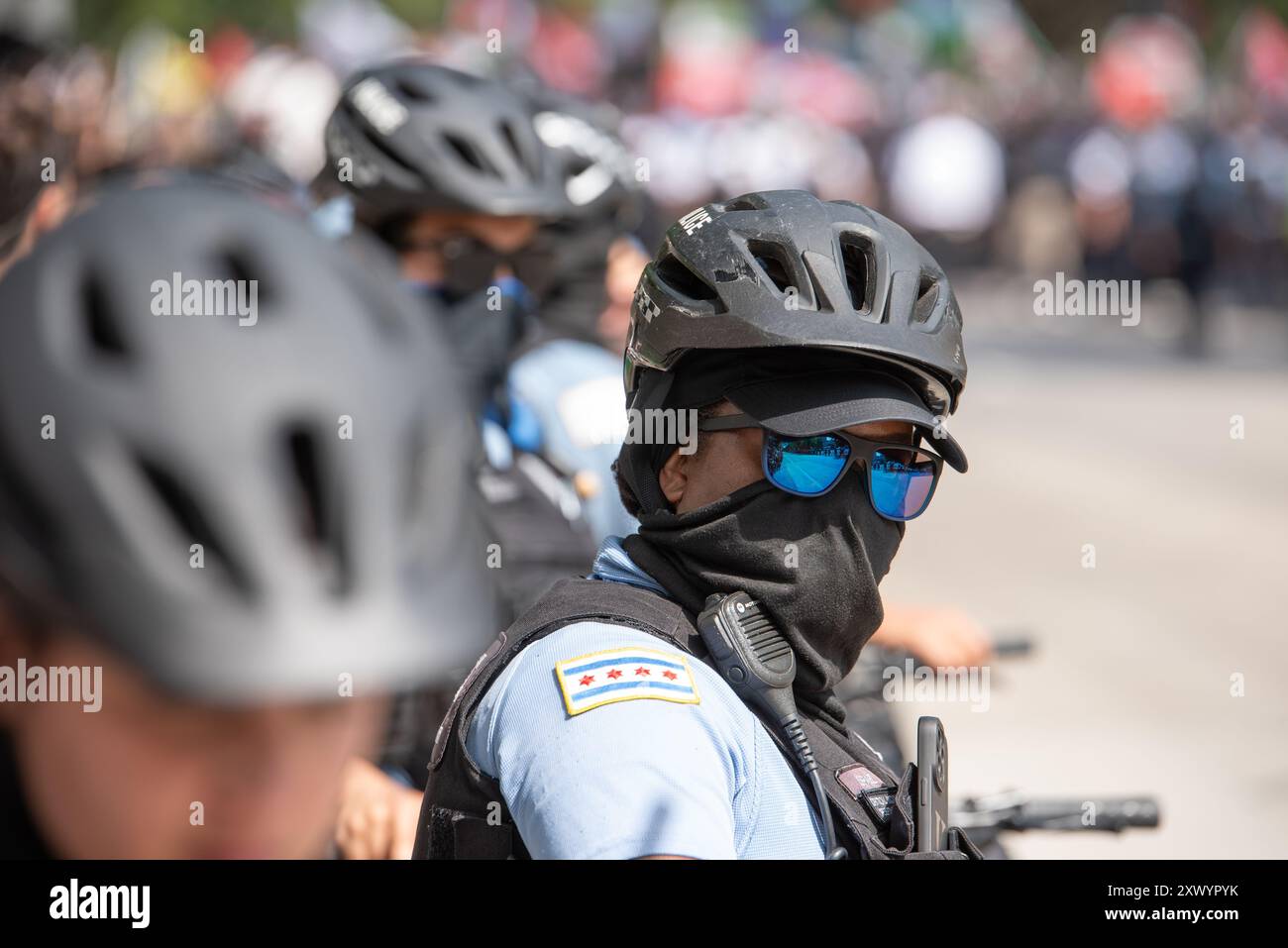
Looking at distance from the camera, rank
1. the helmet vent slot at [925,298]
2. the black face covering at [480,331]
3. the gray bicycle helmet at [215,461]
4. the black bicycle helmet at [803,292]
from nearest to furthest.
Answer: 1. the gray bicycle helmet at [215,461]
2. the black bicycle helmet at [803,292]
3. the helmet vent slot at [925,298]
4. the black face covering at [480,331]

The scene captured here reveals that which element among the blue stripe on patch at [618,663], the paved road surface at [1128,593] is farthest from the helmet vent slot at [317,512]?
the paved road surface at [1128,593]

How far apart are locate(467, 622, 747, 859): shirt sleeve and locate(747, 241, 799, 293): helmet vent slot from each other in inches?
25.0

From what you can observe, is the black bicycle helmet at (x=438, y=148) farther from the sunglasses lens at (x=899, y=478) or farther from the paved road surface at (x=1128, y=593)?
the sunglasses lens at (x=899, y=478)

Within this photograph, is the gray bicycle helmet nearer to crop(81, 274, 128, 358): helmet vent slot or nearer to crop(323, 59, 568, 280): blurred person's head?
crop(81, 274, 128, 358): helmet vent slot

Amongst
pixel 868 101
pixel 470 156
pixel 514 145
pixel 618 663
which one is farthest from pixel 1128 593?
pixel 868 101

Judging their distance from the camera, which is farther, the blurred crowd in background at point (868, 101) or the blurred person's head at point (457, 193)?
the blurred crowd in background at point (868, 101)

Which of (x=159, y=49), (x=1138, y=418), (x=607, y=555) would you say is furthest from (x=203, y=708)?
(x=159, y=49)

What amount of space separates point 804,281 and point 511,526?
156cm

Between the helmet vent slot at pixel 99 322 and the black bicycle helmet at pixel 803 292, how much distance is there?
4.82 ft

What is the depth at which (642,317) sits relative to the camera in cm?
290

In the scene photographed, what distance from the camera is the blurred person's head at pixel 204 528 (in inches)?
48.9

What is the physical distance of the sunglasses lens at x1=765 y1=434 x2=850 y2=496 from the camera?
270 centimetres

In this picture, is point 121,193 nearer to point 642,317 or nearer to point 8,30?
point 642,317
